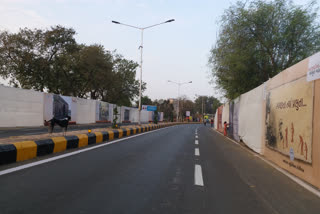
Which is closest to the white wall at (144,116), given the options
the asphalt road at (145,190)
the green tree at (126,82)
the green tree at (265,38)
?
the green tree at (126,82)

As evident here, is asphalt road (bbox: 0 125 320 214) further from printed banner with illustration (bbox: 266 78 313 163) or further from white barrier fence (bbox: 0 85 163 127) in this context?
white barrier fence (bbox: 0 85 163 127)

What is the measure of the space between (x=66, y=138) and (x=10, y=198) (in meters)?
5.62

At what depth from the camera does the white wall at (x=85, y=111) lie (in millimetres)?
31962

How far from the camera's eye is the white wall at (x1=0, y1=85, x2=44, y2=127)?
64.5ft

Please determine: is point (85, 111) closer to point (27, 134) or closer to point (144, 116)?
point (27, 134)

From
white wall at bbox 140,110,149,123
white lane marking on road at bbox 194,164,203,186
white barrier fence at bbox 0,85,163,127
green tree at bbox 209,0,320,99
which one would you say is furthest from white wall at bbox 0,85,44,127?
white wall at bbox 140,110,149,123

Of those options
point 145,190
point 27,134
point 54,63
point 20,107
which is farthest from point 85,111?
point 145,190

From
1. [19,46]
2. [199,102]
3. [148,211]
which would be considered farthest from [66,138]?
[199,102]

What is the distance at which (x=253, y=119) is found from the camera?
11.9 m

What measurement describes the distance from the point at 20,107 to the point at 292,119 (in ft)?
67.0

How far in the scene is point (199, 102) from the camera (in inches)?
4761

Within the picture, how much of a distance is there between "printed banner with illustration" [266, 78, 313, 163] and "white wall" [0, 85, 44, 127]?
18.5m

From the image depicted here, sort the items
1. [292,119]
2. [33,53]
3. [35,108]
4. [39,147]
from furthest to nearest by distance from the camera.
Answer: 1. [33,53]
2. [35,108]
3. [39,147]
4. [292,119]

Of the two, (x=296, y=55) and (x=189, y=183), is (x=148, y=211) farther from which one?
(x=296, y=55)
